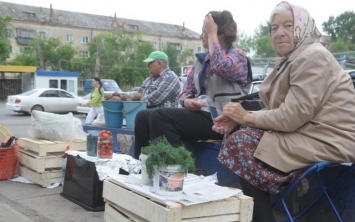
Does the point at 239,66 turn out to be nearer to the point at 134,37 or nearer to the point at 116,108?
the point at 116,108

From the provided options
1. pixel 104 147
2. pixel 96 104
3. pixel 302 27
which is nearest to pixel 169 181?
pixel 302 27

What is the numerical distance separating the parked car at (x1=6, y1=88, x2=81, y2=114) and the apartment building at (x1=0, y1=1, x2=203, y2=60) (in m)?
36.1

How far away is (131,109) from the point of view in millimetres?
5086

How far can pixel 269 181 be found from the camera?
8.70 ft

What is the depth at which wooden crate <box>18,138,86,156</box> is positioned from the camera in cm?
495

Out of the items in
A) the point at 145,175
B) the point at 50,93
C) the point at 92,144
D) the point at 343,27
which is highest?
the point at 343,27

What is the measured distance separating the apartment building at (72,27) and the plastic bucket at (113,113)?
2075 inches

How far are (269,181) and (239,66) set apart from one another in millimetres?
1309

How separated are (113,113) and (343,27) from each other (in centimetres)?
7140

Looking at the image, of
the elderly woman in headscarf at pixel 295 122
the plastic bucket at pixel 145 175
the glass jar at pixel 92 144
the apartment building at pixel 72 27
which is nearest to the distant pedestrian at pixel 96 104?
the glass jar at pixel 92 144

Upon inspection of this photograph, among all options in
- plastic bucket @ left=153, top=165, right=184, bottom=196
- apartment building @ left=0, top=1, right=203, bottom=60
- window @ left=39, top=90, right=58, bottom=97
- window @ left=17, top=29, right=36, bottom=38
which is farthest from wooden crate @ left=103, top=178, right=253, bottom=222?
window @ left=17, top=29, right=36, bottom=38

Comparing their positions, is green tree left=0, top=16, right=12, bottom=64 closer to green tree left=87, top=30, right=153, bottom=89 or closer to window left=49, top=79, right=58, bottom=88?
window left=49, top=79, right=58, bottom=88

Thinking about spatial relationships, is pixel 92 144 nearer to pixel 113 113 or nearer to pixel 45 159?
pixel 45 159

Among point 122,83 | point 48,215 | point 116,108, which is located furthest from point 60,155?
point 122,83
